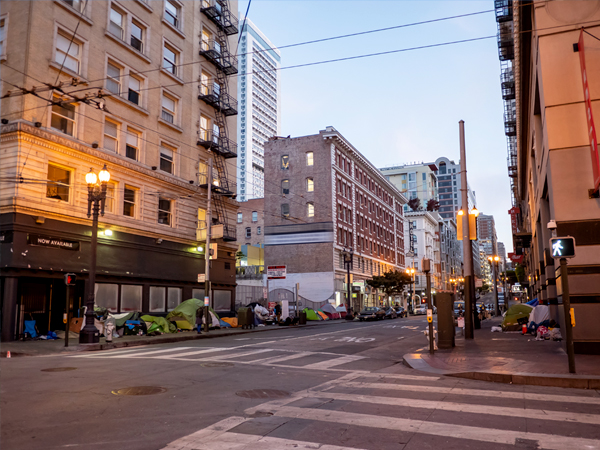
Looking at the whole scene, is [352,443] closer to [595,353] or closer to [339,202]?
[595,353]

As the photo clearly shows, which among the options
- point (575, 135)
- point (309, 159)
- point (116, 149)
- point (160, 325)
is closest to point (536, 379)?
point (575, 135)

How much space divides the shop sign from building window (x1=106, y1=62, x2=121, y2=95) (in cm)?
867

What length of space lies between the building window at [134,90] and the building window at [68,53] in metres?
3.76

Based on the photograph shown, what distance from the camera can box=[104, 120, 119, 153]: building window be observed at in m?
26.3

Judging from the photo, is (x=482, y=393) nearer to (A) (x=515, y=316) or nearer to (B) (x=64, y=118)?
(A) (x=515, y=316)

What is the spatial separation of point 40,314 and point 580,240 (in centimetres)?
2146

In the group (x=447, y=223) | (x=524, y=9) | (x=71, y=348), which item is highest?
(x=447, y=223)

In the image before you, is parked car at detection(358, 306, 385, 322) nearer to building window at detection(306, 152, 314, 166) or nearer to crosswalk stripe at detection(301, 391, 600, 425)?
building window at detection(306, 152, 314, 166)

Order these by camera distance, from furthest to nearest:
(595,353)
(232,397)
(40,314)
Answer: (40,314)
(595,353)
(232,397)

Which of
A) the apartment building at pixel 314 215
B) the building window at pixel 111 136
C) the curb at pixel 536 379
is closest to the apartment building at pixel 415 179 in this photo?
the apartment building at pixel 314 215

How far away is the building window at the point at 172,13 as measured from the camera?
31922mm

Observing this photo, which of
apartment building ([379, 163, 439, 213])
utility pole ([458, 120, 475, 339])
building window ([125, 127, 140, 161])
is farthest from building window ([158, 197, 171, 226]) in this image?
apartment building ([379, 163, 439, 213])

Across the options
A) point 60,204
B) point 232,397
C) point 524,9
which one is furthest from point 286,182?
point 232,397

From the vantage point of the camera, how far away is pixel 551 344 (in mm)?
16297
